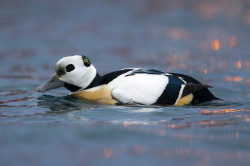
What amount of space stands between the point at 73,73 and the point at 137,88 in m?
0.94

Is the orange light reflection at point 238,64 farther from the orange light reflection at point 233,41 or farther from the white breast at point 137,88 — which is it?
the white breast at point 137,88

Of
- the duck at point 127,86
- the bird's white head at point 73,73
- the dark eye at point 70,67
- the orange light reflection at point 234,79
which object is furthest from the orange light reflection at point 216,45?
the dark eye at point 70,67

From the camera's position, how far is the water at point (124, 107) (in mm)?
6422

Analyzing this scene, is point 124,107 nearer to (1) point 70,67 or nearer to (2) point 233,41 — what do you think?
(1) point 70,67

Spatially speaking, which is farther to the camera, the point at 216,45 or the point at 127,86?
the point at 216,45

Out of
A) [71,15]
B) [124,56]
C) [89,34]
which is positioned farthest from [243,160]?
[71,15]

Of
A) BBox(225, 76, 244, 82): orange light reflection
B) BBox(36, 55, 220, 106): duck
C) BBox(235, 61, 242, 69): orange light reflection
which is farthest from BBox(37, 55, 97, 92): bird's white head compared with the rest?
BBox(235, 61, 242, 69): orange light reflection

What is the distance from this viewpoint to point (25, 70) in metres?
12.4

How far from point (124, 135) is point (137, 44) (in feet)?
25.9

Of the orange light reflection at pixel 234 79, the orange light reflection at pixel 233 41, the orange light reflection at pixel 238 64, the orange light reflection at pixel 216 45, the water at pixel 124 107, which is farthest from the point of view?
the orange light reflection at pixel 233 41

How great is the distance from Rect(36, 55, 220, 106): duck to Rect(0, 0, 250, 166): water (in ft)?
0.51

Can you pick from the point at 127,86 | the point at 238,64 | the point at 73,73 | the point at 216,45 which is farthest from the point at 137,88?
the point at 216,45

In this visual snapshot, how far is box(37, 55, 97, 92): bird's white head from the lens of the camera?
8312 mm

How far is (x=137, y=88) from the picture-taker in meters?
8.10
